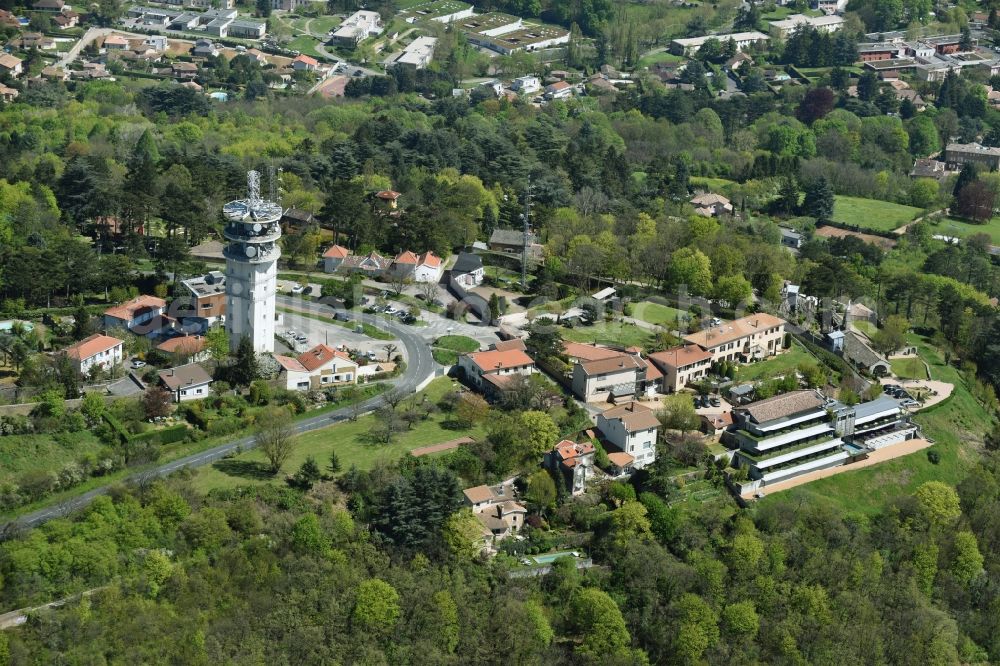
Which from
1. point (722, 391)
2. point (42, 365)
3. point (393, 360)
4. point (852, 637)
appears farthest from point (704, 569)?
point (42, 365)

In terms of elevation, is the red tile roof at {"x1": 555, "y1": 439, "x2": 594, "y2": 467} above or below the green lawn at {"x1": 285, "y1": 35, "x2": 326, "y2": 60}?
below

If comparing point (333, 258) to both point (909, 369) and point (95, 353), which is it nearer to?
point (95, 353)

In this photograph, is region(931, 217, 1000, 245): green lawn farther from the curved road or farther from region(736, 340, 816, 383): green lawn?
the curved road

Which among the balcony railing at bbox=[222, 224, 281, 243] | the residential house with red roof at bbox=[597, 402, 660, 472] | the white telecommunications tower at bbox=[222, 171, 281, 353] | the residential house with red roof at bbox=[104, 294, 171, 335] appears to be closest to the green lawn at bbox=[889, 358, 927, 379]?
the residential house with red roof at bbox=[597, 402, 660, 472]

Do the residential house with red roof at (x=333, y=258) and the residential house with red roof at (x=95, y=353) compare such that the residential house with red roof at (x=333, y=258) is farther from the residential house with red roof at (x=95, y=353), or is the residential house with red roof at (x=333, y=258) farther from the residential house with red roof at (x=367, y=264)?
the residential house with red roof at (x=95, y=353)

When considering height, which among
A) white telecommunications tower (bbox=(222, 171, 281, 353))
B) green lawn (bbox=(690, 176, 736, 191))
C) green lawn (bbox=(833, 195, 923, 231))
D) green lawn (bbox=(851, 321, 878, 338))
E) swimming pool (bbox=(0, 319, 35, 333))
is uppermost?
white telecommunications tower (bbox=(222, 171, 281, 353))

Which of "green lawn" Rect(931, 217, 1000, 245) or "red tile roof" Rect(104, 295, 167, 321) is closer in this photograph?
"red tile roof" Rect(104, 295, 167, 321)

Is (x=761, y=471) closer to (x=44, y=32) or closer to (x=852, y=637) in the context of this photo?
(x=852, y=637)
